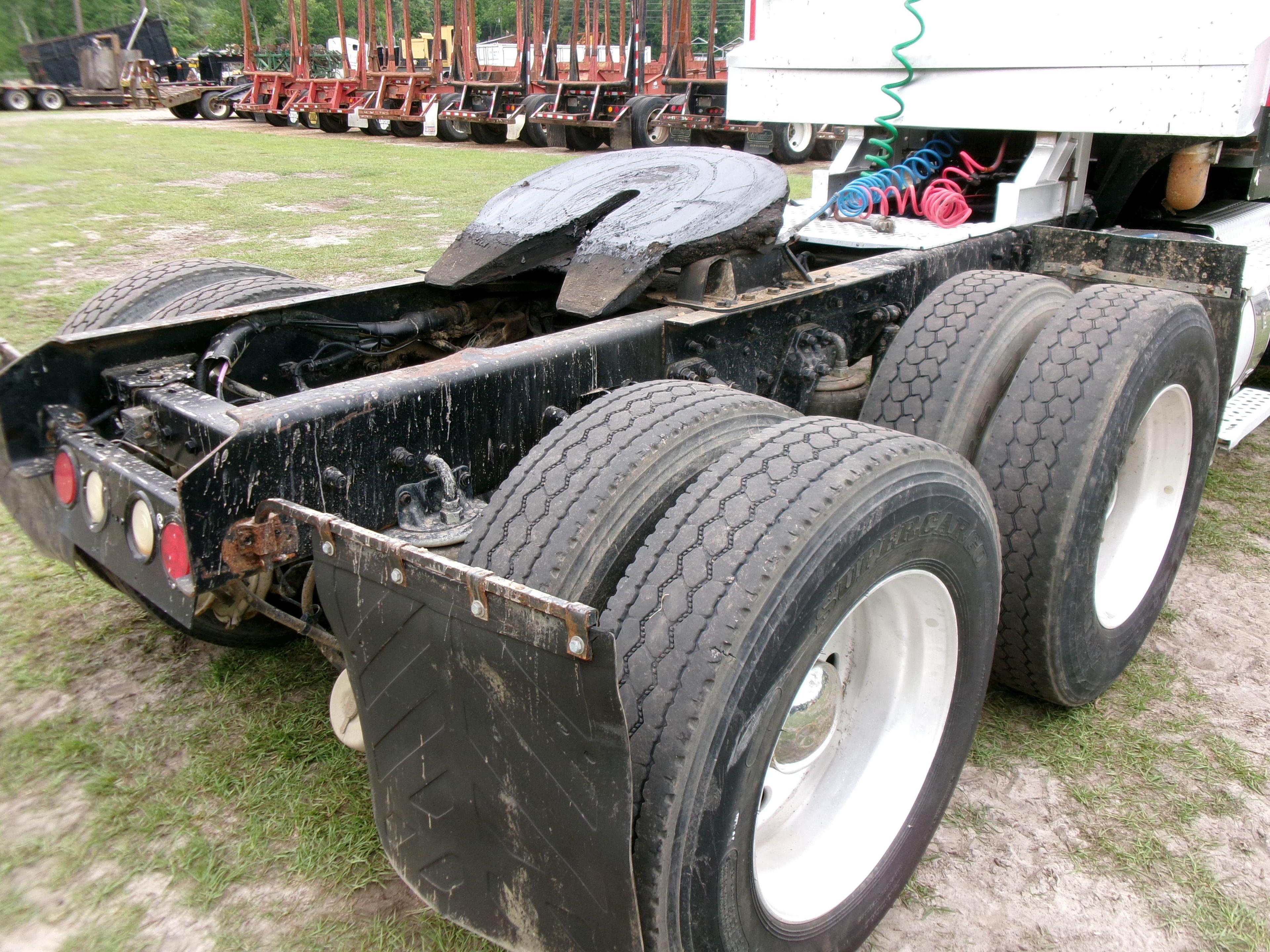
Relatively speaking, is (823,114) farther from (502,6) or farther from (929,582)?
(502,6)

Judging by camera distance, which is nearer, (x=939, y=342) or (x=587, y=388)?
(x=587, y=388)

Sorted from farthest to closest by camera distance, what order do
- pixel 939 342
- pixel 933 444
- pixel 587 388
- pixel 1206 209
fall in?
1. pixel 1206 209
2. pixel 939 342
3. pixel 587 388
4. pixel 933 444

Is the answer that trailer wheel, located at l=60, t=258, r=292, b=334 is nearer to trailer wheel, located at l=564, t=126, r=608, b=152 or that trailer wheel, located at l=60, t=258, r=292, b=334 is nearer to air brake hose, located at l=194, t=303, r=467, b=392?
air brake hose, located at l=194, t=303, r=467, b=392

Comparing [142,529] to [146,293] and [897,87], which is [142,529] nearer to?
[146,293]

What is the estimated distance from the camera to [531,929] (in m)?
1.58

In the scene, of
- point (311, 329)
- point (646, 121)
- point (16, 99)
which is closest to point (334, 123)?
point (646, 121)

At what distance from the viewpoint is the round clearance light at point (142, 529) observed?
188 cm

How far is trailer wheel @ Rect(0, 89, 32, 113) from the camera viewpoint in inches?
1197

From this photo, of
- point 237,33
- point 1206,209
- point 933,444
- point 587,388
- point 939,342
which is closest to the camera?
point 933,444

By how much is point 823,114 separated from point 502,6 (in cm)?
6354

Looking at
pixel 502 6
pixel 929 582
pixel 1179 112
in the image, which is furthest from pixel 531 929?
pixel 502 6

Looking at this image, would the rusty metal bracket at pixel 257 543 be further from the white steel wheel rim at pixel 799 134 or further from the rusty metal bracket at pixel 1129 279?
the white steel wheel rim at pixel 799 134

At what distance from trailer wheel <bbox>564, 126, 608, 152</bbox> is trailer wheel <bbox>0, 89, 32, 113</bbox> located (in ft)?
66.7

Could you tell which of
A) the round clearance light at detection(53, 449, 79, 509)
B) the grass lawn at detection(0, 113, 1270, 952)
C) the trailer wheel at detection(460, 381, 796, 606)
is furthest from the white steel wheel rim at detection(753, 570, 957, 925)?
the round clearance light at detection(53, 449, 79, 509)
